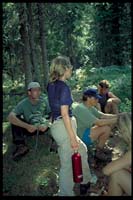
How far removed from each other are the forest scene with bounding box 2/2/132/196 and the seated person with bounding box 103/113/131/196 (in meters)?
0.83

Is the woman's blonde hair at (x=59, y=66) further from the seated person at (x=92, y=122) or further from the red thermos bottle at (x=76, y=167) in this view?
the red thermos bottle at (x=76, y=167)

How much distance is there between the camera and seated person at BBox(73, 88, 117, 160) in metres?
5.64

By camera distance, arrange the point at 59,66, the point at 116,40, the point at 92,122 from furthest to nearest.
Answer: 1. the point at 116,40
2. the point at 92,122
3. the point at 59,66

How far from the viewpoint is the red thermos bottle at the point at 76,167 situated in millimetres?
4867

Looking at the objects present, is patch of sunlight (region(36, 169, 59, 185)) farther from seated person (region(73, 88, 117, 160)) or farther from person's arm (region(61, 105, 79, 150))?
person's arm (region(61, 105, 79, 150))

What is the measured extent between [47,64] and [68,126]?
9.63m

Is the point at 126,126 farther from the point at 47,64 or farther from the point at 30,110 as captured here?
the point at 47,64

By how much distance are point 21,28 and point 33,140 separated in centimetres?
393

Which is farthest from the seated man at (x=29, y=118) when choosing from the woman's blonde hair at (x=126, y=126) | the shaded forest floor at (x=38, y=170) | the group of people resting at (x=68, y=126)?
the woman's blonde hair at (x=126, y=126)

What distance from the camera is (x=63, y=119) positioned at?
15.5ft

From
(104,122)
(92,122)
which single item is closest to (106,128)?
(104,122)

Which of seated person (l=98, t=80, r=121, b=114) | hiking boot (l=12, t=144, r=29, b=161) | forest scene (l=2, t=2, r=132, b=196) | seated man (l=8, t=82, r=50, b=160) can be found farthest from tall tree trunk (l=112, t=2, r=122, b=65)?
hiking boot (l=12, t=144, r=29, b=161)

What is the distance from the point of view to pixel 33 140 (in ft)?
25.6
